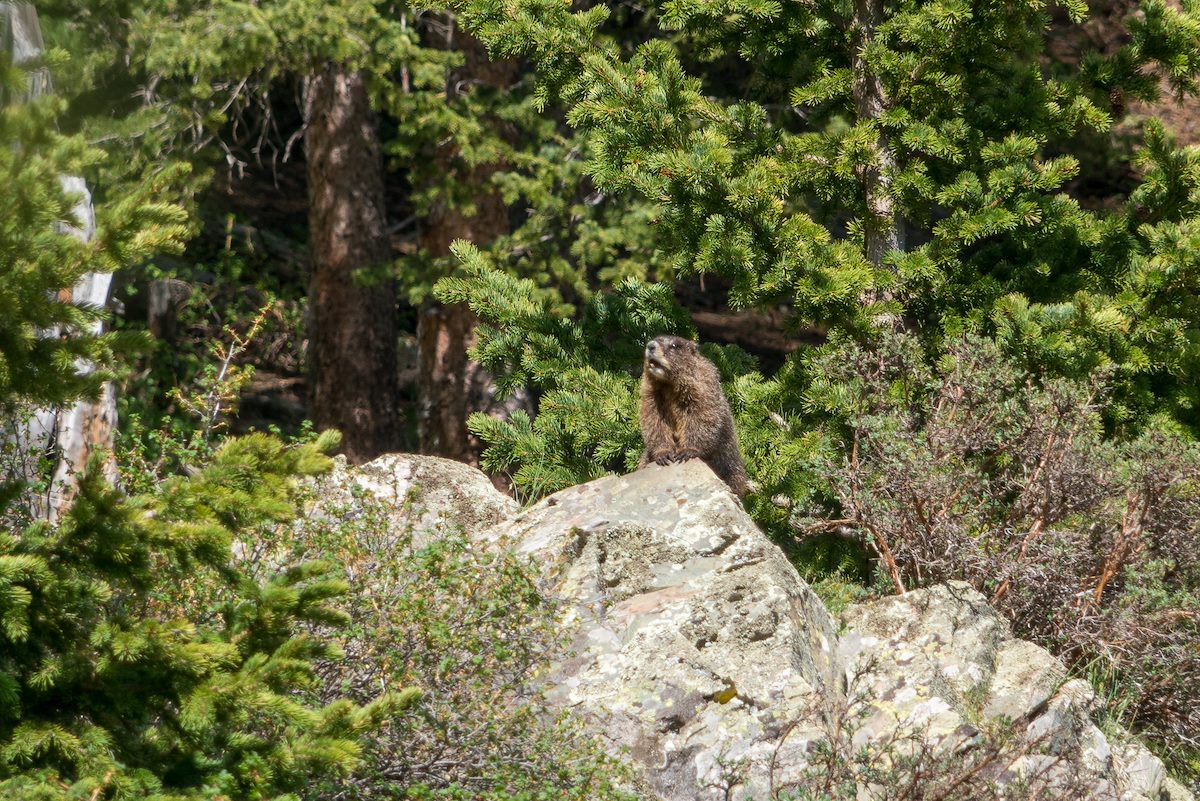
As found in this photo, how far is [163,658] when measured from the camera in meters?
4.19

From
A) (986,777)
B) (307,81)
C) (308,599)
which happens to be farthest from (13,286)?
(307,81)

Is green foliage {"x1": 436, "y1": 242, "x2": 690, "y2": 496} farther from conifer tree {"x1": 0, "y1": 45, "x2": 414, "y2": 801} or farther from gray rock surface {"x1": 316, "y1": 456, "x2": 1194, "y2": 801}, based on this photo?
conifer tree {"x1": 0, "y1": 45, "x2": 414, "y2": 801}

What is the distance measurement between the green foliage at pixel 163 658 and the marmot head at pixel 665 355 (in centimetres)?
402

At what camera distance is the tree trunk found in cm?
1418

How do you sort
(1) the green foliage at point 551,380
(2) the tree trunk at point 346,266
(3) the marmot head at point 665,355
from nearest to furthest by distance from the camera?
(3) the marmot head at point 665,355
(1) the green foliage at point 551,380
(2) the tree trunk at point 346,266

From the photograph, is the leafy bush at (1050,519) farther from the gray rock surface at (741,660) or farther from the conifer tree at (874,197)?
the conifer tree at (874,197)

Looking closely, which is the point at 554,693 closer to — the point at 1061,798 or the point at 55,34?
the point at 1061,798

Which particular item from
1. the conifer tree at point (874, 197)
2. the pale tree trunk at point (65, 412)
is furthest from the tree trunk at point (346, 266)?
the conifer tree at point (874, 197)

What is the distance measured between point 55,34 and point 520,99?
4508mm

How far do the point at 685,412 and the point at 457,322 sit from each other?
5149 millimetres

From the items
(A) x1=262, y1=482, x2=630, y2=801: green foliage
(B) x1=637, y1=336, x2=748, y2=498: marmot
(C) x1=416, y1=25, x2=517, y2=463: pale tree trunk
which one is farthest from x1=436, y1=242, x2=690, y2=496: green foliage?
(C) x1=416, y1=25, x2=517, y2=463: pale tree trunk

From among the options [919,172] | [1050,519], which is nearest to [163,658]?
[1050,519]

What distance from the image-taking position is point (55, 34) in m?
11.6

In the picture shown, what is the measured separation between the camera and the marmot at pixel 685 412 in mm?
8289
